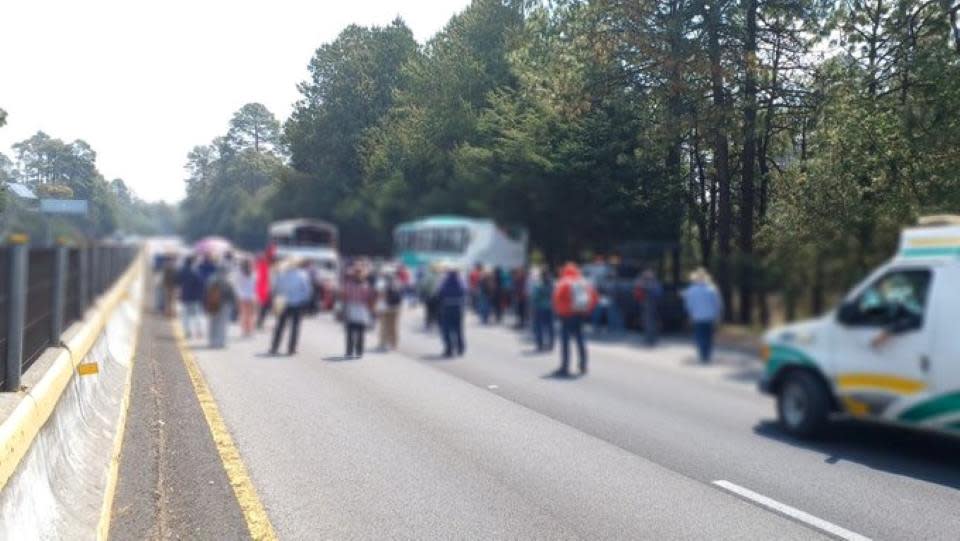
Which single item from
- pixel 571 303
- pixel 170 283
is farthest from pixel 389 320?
pixel 170 283

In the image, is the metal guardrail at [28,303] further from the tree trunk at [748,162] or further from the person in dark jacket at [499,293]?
the person in dark jacket at [499,293]

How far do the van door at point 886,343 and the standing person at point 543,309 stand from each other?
11.6 meters

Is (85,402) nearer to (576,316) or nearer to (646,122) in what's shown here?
(646,122)

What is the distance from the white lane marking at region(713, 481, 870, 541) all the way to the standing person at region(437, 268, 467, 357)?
9.56 meters

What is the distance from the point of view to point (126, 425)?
8.24 meters

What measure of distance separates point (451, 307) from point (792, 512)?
10.5 m

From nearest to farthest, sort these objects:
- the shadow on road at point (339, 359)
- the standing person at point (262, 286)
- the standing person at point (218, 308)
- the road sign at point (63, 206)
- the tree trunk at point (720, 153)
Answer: the tree trunk at point (720, 153) < the road sign at point (63, 206) < the shadow on road at point (339, 359) < the standing person at point (218, 308) < the standing person at point (262, 286)

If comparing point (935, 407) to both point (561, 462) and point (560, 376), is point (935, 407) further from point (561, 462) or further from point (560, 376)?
point (560, 376)

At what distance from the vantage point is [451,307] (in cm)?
1658

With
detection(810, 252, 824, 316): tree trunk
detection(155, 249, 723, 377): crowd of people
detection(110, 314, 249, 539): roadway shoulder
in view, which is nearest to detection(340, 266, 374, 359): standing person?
detection(155, 249, 723, 377): crowd of people

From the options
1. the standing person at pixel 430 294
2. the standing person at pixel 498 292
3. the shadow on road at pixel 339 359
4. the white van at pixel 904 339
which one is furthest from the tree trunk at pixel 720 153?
the standing person at pixel 498 292

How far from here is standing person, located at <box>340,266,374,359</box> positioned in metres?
15.9

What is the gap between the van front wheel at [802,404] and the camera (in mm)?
7984

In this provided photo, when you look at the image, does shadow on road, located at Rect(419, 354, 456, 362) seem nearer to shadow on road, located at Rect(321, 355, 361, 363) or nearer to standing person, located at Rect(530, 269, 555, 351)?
shadow on road, located at Rect(321, 355, 361, 363)
